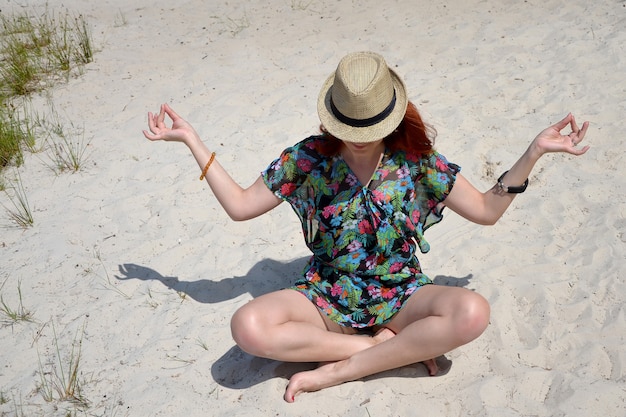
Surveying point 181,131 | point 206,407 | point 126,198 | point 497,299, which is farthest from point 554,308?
point 126,198

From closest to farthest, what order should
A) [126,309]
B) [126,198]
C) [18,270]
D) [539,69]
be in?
[126,309] → [18,270] → [126,198] → [539,69]

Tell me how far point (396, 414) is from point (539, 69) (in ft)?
11.0

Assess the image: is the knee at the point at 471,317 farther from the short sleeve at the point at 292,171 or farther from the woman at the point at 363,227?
the short sleeve at the point at 292,171

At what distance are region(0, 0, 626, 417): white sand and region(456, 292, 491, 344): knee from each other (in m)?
0.29

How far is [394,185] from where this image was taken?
2.99 meters

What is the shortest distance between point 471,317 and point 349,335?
587mm

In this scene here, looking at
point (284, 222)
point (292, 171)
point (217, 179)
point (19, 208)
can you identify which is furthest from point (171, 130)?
point (19, 208)

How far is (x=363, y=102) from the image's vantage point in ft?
8.78

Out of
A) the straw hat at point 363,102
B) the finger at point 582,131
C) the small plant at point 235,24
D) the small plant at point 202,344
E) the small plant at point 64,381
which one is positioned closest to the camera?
the straw hat at point 363,102

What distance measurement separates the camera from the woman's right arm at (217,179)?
3088mm

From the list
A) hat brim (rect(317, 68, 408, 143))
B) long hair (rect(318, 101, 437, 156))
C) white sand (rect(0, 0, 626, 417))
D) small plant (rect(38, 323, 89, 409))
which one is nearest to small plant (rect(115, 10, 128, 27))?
white sand (rect(0, 0, 626, 417))

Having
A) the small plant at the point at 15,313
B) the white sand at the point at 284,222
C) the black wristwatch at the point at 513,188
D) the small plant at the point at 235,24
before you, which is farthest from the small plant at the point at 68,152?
the black wristwatch at the point at 513,188

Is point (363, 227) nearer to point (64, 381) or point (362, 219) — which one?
point (362, 219)

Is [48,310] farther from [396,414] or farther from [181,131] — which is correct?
[396,414]
